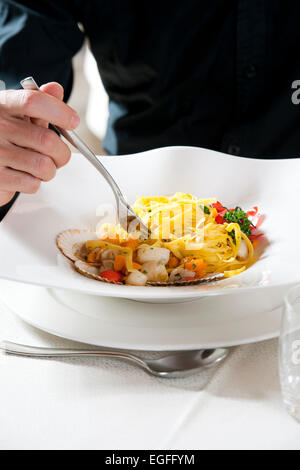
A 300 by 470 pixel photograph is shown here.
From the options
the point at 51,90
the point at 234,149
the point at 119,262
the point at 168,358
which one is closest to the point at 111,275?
the point at 119,262

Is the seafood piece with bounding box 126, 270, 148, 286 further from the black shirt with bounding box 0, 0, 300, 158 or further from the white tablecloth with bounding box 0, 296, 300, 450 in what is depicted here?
the black shirt with bounding box 0, 0, 300, 158

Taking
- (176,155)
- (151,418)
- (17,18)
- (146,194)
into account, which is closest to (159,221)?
(146,194)

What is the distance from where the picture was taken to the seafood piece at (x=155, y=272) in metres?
1.11

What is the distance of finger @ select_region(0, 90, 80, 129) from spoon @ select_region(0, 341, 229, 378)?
46 centimetres

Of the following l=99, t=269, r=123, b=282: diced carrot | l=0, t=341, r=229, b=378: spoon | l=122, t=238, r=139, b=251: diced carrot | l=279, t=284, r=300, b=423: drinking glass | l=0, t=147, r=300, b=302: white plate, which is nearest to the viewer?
l=279, t=284, r=300, b=423: drinking glass

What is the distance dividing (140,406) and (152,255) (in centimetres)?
39

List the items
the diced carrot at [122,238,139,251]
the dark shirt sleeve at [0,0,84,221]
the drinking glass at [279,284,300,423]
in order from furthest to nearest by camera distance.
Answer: the dark shirt sleeve at [0,0,84,221] → the diced carrot at [122,238,139,251] → the drinking glass at [279,284,300,423]

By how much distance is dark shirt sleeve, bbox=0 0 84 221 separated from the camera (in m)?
1.77

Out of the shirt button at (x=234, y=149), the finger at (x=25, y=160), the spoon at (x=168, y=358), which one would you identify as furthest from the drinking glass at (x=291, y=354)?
the shirt button at (x=234, y=149)

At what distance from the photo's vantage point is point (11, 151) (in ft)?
3.70

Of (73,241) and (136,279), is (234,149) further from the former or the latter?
(136,279)

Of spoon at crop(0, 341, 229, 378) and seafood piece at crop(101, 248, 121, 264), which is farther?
seafood piece at crop(101, 248, 121, 264)

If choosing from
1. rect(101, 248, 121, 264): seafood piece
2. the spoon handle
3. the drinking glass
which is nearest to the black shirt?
rect(101, 248, 121, 264): seafood piece

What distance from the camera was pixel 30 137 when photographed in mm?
1117
